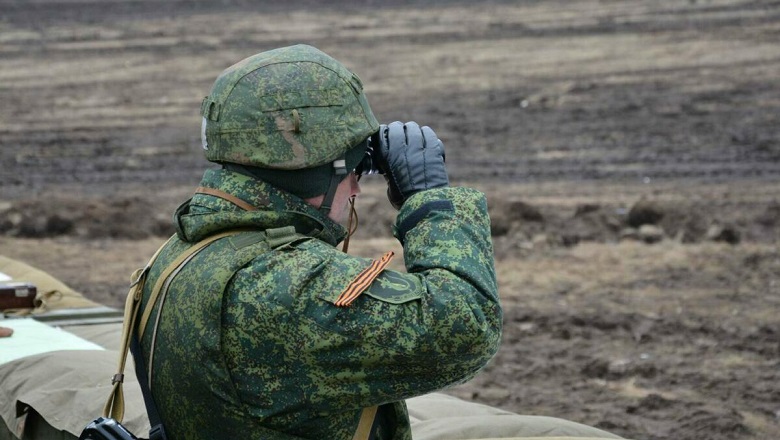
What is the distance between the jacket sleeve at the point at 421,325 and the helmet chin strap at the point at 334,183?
19 cm

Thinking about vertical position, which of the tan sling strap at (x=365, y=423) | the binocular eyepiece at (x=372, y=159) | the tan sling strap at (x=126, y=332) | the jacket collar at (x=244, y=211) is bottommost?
the tan sling strap at (x=365, y=423)

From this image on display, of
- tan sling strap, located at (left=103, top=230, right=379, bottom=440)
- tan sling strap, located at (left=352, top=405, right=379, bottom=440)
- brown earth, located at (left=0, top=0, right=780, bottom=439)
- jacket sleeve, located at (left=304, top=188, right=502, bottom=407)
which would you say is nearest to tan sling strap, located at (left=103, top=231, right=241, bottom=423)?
tan sling strap, located at (left=103, top=230, right=379, bottom=440)

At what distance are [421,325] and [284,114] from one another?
20.4 inches

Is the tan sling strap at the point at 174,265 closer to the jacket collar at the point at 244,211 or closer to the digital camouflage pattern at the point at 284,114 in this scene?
the jacket collar at the point at 244,211

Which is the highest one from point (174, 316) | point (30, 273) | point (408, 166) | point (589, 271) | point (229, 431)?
point (408, 166)

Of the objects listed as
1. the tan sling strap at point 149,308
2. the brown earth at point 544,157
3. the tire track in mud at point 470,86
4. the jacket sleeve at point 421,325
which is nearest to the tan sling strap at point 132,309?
the tan sling strap at point 149,308

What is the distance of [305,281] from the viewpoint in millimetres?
2283

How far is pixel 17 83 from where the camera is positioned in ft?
58.6

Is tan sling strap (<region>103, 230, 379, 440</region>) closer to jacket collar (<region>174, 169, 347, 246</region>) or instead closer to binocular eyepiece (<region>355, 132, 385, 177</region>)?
jacket collar (<region>174, 169, 347, 246</region>)

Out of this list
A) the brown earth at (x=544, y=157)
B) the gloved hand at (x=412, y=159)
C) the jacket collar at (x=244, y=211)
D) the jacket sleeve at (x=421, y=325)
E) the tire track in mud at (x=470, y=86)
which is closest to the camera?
the jacket sleeve at (x=421, y=325)

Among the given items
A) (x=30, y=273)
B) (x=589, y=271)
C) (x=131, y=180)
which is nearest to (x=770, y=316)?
(x=589, y=271)

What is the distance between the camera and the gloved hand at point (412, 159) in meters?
2.51

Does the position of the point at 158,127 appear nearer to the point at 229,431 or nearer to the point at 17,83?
the point at 17,83

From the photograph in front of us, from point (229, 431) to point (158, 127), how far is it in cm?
1313
